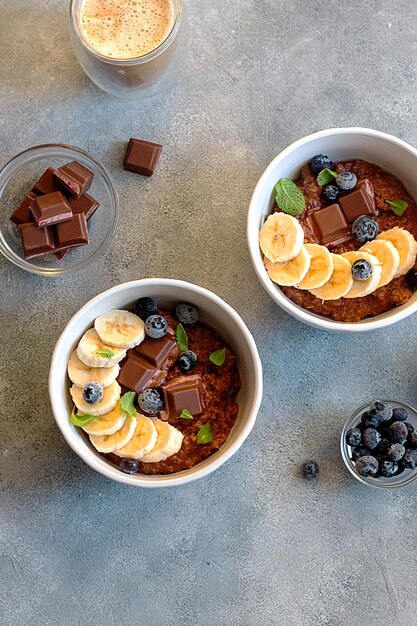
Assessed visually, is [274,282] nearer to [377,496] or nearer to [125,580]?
[377,496]

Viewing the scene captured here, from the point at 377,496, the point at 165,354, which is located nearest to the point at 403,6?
the point at 165,354

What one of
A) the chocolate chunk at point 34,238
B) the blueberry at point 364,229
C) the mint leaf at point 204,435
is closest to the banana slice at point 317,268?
the blueberry at point 364,229

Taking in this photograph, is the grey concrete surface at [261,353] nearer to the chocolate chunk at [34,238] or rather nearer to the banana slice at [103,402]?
the chocolate chunk at [34,238]

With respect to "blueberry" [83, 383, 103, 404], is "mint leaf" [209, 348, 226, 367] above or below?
above

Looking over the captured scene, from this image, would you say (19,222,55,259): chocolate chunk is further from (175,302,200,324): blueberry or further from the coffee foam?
the coffee foam

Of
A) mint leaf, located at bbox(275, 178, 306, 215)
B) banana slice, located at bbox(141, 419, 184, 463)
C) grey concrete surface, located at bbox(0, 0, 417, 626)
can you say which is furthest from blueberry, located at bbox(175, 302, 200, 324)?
mint leaf, located at bbox(275, 178, 306, 215)

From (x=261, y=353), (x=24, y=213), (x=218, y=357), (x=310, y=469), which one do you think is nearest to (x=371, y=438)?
(x=310, y=469)

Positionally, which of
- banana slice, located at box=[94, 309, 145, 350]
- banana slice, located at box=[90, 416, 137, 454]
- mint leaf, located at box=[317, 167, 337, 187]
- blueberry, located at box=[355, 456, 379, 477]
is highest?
mint leaf, located at box=[317, 167, 337, 187]
